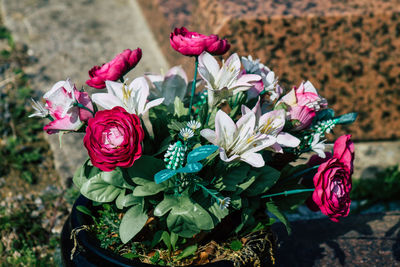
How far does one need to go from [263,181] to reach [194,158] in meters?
0.31

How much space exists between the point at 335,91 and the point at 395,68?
0.40 metres

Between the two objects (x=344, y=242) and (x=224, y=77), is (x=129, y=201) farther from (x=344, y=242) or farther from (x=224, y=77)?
(x=344, y=242)

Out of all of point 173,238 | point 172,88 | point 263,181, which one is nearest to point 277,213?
point 263,181

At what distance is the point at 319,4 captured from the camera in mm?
2617

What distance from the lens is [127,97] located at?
116cm

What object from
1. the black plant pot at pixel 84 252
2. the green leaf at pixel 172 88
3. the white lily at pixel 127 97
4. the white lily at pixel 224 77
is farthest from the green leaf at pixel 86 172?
the white lily at pixel 224 77

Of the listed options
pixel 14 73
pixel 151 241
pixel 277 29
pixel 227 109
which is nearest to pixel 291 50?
pixel 277 29

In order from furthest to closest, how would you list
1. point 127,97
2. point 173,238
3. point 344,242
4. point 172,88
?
point 344,242 → point 172,88 → point 173,238 → point 127,97

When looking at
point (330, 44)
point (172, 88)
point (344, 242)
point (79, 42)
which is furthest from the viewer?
point (79, 42)

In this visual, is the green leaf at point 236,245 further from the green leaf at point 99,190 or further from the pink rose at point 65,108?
the pink rose at point 65,108

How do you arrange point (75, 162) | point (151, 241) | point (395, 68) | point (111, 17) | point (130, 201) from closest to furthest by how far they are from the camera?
1. point (130, 201)
2. point (151, 241)
3. point (75, 162)
4. point (395, 68)
5. point (111, 17)

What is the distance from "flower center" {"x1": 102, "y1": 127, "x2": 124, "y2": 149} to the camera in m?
1.04

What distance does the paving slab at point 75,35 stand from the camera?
3217 mm

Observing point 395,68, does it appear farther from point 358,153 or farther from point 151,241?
point 151,241
